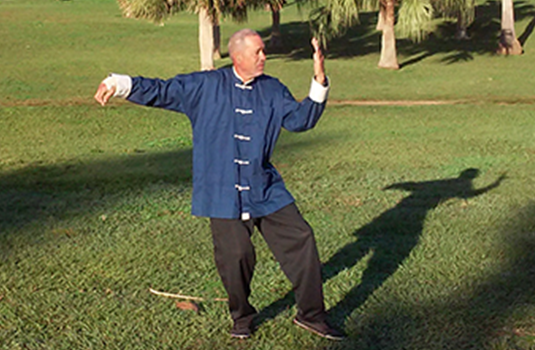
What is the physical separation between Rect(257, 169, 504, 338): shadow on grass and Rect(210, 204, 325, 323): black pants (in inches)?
19.8

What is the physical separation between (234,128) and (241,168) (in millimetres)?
232

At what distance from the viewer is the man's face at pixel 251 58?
4695 millimetres

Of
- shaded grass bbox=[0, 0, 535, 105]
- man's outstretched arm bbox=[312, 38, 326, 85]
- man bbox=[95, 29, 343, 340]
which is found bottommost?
shaded grass bbox=[0, 0, 535, 105]

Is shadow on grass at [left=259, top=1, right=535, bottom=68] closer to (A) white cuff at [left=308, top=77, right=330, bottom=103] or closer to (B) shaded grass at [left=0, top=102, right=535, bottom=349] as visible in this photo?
(B) shaded grass at [left=0, top=102, right=535, bottom=349]

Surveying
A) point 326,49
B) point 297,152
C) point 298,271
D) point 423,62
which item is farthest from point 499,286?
point 326,49

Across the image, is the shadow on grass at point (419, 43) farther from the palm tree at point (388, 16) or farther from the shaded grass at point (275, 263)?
the shaded grass at point (275, 263)

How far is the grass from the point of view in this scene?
5.29 m

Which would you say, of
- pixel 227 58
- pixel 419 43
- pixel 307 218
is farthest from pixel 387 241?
pixel 419 43

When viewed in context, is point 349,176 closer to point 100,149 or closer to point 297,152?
point 297,152

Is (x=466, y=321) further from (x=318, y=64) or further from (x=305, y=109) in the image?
(x=318, y=64)

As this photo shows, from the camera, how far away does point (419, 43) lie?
33312mm

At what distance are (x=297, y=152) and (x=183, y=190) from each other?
3138 mm

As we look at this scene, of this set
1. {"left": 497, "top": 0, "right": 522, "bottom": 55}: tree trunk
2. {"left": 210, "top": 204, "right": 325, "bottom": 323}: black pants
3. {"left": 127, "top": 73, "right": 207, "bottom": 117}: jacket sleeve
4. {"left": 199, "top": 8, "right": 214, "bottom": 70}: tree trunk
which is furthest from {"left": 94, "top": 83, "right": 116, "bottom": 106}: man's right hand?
{"left": 497, "top": 0, "right": 522, "bottom": 55}: tree trunk

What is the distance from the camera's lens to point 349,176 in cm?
1019
